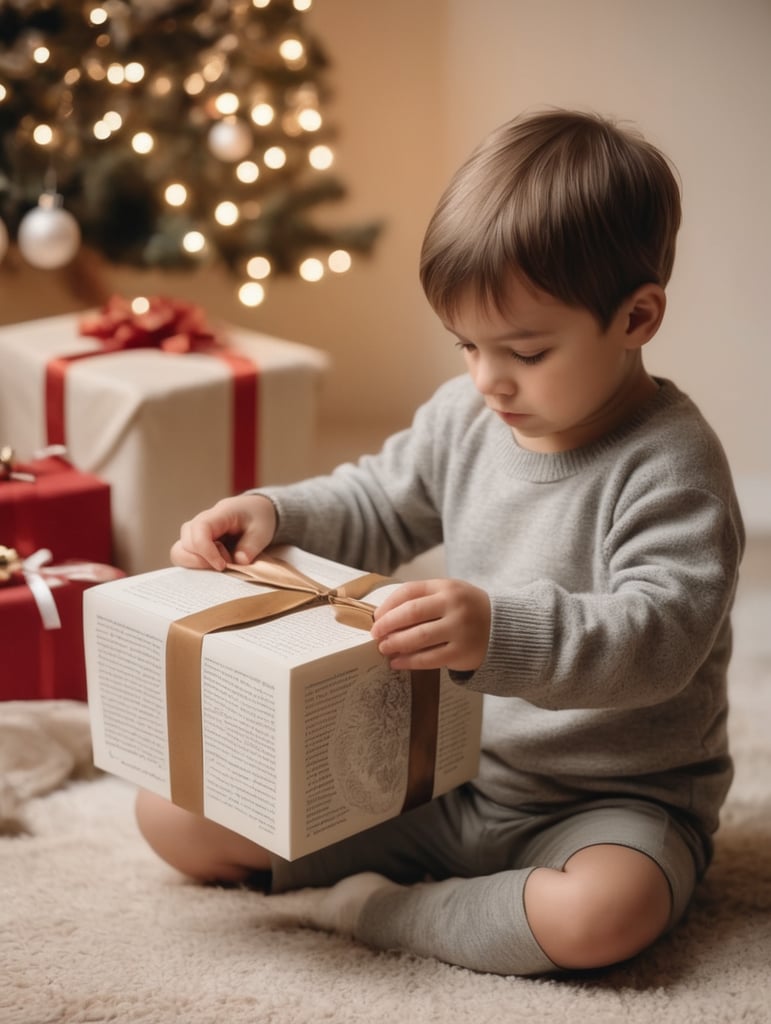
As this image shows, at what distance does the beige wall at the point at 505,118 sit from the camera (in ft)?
6.87

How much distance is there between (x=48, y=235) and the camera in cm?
170

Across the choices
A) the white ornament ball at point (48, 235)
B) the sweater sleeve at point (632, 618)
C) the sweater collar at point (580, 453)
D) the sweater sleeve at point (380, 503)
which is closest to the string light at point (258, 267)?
the white ornament ball at point (48, 235)

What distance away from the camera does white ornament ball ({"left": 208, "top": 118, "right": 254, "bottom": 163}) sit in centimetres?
184

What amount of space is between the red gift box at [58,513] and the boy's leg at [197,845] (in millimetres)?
399

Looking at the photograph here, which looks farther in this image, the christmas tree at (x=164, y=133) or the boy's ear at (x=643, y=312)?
the christmas tree at (x=164, y=133)

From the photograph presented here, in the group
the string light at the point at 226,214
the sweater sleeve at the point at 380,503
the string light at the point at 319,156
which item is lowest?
the sweater sleeve at the point at 380,503

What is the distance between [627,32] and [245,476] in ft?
3.81

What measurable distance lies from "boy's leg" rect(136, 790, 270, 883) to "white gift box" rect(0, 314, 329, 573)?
46 cm

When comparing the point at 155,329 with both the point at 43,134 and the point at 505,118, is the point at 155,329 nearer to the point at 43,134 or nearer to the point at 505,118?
the point at 43,134

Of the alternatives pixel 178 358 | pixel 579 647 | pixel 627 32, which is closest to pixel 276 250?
pixel 178 358

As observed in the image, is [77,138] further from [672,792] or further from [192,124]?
[672,792]

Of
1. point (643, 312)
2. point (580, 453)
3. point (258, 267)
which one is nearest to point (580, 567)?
point (580, 453)

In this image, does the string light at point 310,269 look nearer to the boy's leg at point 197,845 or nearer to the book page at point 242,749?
the boy's leg at point 197,845

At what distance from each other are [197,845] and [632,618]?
40 cm
